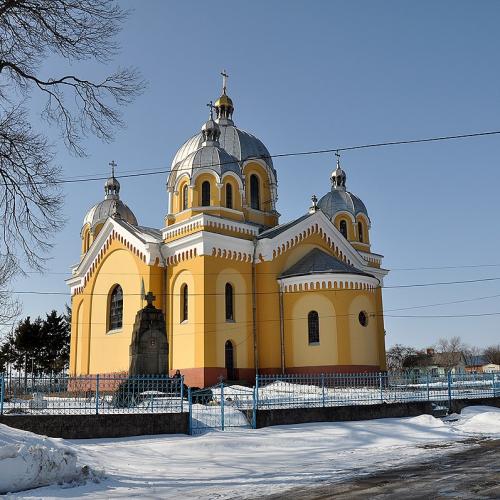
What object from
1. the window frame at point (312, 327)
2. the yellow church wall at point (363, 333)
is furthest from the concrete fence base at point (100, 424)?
the yellow church wall at point (363, 333)

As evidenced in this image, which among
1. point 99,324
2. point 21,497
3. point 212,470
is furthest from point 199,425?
point 99,324

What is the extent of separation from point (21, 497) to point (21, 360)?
3920cm

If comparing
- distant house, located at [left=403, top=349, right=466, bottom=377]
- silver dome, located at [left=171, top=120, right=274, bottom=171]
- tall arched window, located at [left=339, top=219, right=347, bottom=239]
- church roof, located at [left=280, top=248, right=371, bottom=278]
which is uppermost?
silver dome, located at [left=171, top=120, right=274, bottom=171]

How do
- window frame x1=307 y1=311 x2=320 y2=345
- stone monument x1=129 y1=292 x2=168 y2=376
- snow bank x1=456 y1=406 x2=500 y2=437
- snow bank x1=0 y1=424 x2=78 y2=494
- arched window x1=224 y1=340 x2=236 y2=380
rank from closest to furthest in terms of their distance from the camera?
snow bank x1=0 y1=424 x2=78 y2=494, snow bank x1=456 y1=406 x2=500 y2=437, stone monument x1=129 y1=292 x2=168 y2=376, arched window x1=224 y1=340 x2=236 y2=380, window frame x1=307 y1=311 x2=320 y2=345

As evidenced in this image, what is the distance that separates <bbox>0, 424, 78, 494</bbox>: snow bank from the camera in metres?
7.84

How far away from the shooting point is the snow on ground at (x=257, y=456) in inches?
328

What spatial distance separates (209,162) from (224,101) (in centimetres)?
772

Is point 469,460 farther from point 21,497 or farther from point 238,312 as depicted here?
point 238,312

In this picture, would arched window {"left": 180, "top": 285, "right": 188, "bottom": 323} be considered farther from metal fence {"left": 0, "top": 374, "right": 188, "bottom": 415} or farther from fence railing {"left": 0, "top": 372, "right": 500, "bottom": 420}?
metal fence {"left": 0, "top": 374, "right": 188, "bottom": 415}

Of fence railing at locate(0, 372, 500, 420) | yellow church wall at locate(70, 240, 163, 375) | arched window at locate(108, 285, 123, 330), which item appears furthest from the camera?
arched window at locate(108, 285, 123, 330)

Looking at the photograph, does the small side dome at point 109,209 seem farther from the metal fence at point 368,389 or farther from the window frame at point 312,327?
the metal fence at point 368,389

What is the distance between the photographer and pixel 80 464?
30.1 feet

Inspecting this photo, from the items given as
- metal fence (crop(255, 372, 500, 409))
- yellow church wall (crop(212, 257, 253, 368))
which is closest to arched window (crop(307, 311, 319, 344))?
yellow church wall (crop(212, 257, 253, 368))

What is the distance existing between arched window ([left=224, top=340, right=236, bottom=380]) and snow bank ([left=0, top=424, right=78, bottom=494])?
1629 centimetres
